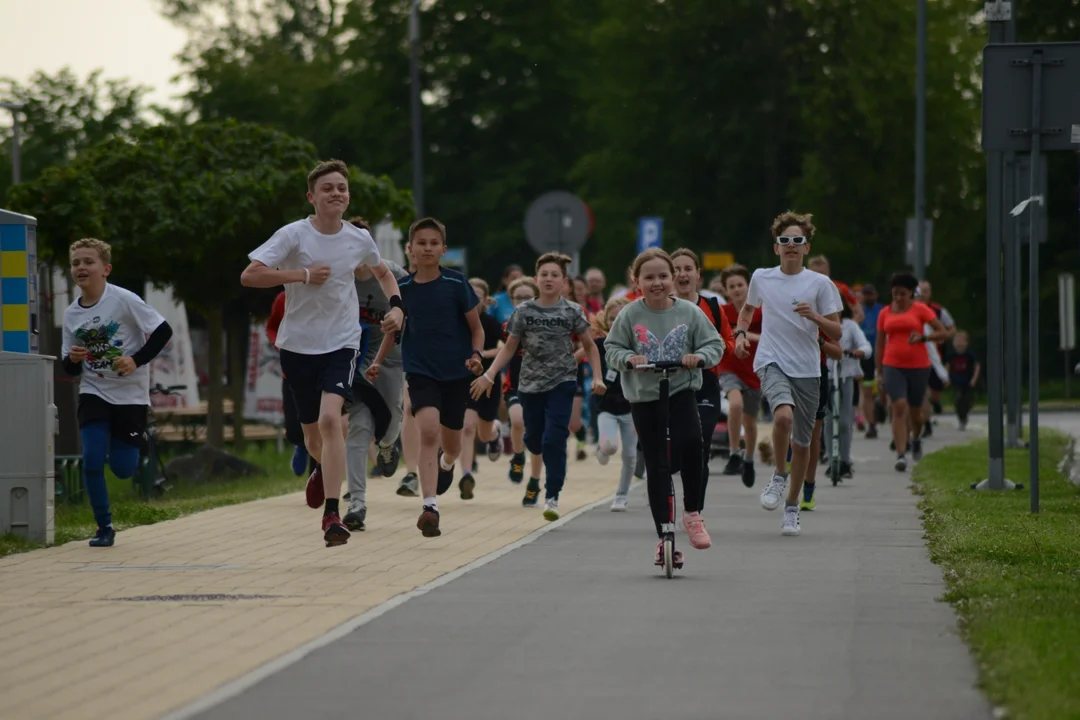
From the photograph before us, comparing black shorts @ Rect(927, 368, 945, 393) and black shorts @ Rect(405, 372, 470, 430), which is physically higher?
black shorts @ Rect(405, 372, 470, 430)

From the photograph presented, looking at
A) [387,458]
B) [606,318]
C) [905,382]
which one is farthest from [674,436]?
[905,382]

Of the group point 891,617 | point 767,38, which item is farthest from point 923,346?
point 767,38

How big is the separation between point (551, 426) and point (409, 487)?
1815mm

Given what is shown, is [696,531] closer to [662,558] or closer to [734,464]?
[662,558]

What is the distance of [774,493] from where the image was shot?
41.3 ft

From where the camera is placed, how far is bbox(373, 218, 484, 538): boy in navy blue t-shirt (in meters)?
12.1

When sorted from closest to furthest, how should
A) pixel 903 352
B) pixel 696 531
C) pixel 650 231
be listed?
pixel 696 531 < pixel 903 352 < pixel 650 231

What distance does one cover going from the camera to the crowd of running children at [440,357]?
10.3 m

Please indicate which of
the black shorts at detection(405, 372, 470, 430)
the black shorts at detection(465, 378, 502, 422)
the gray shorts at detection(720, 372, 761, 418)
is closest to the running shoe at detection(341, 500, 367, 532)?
the black shorts at detection(405, 372, 470, 430)

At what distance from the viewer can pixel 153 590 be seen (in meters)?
9.35

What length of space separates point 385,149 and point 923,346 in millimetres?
34198

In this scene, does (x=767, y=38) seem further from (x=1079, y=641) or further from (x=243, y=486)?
(x=1079, y=641)

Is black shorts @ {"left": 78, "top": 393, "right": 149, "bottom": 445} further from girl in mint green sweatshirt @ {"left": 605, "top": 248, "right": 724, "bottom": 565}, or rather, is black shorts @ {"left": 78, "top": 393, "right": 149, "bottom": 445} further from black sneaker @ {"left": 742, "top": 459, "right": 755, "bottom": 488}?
black sneaker @ {"left": 742, "top": 459, "right": 755, "bottom": 488}

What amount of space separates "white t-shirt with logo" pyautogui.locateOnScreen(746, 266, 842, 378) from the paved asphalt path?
1.53m
